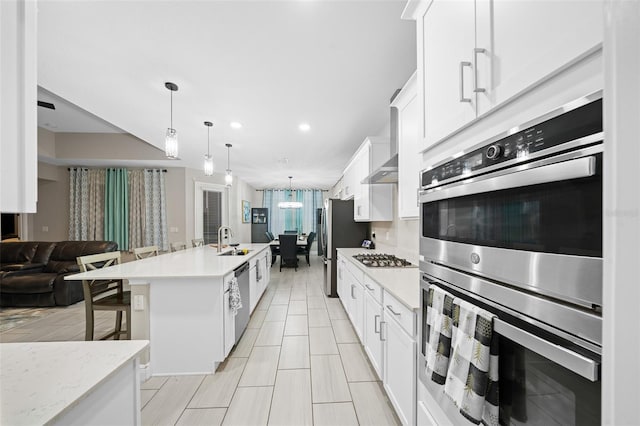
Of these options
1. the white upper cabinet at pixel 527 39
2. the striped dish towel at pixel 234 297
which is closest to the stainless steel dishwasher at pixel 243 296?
the striped dish towel at pixel 234 297

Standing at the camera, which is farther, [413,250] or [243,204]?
[243,204]

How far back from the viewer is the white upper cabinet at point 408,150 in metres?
1.75

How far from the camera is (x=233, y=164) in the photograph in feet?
19.5

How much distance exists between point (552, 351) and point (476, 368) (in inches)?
9.1

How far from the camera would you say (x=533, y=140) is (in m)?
0.67

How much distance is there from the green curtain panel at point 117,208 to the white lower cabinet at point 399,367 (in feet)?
20.4

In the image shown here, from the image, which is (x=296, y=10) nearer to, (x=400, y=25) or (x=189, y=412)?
(x=400, y=25)

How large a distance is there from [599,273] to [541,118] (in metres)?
0.38

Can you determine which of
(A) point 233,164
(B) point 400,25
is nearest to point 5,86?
(B) point 400,25

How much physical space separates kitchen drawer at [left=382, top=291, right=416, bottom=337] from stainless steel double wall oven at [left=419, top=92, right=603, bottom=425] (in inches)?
16.9

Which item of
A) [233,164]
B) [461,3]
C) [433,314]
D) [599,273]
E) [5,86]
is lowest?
[433,314]

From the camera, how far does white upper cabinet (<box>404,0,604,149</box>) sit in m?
0.57

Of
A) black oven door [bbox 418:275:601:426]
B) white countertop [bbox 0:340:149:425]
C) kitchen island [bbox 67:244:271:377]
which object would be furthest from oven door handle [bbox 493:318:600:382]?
kitchen island [bbox 67:244:271:377]

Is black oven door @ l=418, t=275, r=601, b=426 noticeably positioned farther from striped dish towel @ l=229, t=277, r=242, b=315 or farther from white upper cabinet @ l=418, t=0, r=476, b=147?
striped dish towel @ l=229, t=277, r=242, b=315
